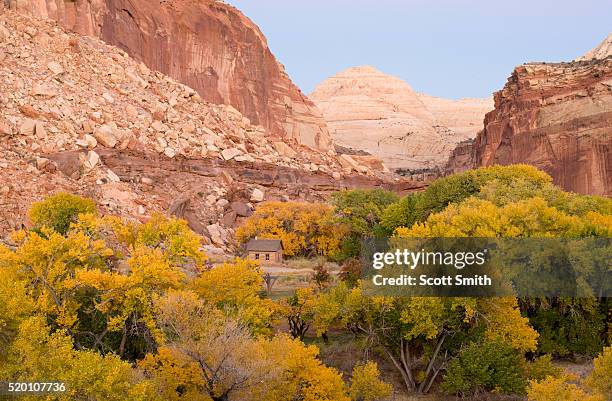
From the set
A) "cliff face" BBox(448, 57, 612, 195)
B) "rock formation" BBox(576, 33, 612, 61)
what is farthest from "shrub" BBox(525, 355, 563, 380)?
"rock formation" BBox(576, 33, 612, 61)

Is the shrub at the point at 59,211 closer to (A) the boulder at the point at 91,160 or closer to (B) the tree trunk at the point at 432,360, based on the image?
(A) the boulder at the point at 91,160

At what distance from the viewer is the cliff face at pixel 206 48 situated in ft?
245

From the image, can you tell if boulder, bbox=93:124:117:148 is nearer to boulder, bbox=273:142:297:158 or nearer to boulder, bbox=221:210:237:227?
boulder, bbox=221:210:237:227

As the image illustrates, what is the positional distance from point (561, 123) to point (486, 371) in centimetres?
5249

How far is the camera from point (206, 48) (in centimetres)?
8625

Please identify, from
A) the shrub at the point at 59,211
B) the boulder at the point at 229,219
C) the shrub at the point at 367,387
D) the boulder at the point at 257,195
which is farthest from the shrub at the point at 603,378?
the boulder at the point at 257,195

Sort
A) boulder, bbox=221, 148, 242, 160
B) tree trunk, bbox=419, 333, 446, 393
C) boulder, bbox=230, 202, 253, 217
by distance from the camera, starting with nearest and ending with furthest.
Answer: tree trunk, bbox=419, 333, 446, 393 < boulder, bbox=230, 202, 253, 217 < boulder, bbox=221, 148, 242, 160

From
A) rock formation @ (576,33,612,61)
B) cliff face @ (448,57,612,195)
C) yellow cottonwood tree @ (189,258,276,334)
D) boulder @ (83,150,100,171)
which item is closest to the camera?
yellow cottonwood tree @ (189,258,276,334)

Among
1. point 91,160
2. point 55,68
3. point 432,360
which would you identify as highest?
point 55,68

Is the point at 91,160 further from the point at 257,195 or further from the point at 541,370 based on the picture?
the point at 541,370

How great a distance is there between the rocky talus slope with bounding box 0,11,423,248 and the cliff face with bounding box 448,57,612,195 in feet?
52.3

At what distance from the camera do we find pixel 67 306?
62.7 ft

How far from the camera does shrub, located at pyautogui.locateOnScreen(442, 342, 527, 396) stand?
20.5 meters

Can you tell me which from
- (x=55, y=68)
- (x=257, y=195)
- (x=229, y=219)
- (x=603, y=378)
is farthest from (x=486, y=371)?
(x=55, y=68)
